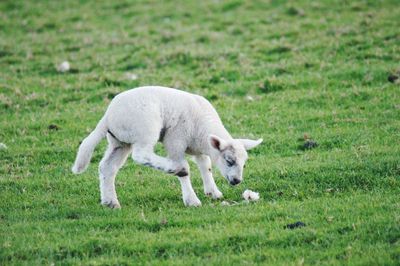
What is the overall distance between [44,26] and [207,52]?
820 cm

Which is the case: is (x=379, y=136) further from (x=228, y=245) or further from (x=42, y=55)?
(x=42, y=55)

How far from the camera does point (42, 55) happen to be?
1941 centimetres

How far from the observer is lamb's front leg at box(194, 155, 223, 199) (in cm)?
949

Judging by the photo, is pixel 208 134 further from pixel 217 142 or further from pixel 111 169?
pixel 111 169

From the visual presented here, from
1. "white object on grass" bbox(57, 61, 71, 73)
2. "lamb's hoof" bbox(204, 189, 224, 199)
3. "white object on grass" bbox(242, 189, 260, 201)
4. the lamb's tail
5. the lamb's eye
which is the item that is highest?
the lamb's tail

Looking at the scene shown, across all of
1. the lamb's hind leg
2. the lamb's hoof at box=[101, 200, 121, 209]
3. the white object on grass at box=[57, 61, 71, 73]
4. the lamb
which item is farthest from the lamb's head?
the white object on grass at box=[57, 61, 71, 73]

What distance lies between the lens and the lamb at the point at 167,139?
345 inches

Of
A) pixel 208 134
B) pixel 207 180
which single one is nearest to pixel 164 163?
pixel 208 134

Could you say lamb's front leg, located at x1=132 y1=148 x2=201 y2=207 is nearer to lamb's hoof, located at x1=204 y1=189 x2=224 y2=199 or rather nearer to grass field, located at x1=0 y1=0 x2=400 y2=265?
grass field, located at x1=0 y1=0 x2=400 y2=265

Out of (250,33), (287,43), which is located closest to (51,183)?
(287,43)

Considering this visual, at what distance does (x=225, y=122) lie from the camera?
13.3 m

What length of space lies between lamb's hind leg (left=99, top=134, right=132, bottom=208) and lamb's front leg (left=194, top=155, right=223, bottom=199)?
1.13 meters

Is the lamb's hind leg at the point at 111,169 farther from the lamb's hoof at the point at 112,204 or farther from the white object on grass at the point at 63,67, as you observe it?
the white object on grass at the point at 63,67

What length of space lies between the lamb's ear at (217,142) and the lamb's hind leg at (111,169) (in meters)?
1.39
